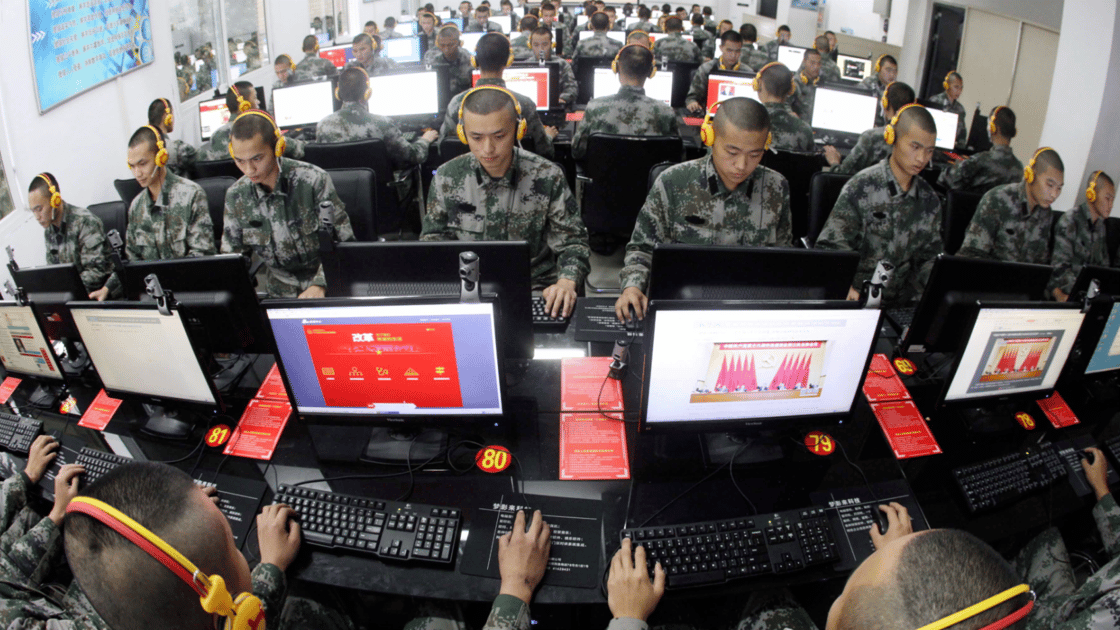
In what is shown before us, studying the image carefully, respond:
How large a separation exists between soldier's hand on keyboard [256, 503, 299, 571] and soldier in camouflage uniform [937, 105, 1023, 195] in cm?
420

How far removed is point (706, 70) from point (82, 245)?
511 centimetres

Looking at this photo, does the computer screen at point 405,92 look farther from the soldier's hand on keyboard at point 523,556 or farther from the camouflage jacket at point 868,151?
the soldier's hand on keyboard at point 523,556

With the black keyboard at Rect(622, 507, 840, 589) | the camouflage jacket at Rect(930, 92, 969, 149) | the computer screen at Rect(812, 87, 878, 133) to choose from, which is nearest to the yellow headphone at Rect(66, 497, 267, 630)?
the black keyboard at Rect(622, 507, 840, 589)

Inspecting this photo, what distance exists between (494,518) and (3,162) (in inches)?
153

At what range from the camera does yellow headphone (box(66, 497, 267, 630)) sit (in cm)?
89

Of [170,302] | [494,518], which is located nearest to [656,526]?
[494,518]

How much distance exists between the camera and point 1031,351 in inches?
65.7

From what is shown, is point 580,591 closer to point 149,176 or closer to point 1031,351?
point 1031,351

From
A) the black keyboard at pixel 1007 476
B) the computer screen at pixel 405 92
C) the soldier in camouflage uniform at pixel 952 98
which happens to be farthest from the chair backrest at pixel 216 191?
the soldier in camouflage uniform at pixel 952 98

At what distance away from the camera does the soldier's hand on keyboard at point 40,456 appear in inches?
65.8

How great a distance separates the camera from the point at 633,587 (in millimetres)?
1264

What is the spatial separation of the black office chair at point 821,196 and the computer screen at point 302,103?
390 centimetres

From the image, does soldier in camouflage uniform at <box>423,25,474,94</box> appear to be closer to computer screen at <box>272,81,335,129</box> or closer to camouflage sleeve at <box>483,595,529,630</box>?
computer screen at <box>272,81,335,129</box>

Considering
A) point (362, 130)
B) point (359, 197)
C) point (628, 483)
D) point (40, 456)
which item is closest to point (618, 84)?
point (362, 130)
